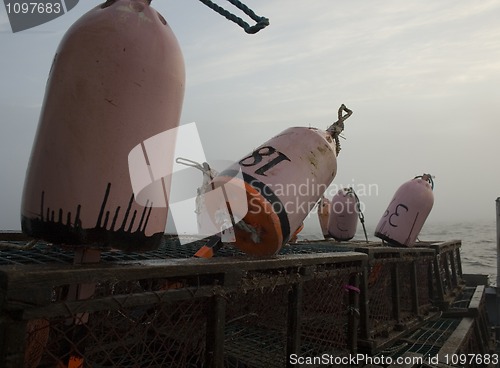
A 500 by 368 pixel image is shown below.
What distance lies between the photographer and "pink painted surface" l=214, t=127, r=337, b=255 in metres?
2.62

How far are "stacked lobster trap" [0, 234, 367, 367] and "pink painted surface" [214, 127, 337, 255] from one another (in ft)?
0.59

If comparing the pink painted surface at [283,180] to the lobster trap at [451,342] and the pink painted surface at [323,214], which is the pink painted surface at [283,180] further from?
the pink painted surface at [323,214]

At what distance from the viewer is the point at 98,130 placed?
1714 mm

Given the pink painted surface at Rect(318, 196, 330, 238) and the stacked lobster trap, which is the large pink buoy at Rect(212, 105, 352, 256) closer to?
the stacked lobster trap

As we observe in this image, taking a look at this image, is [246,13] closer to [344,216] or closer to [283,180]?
[283,180]

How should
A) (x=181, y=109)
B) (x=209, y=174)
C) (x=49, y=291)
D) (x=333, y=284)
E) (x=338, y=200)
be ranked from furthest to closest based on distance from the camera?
(x=338, y=200), (x=333, y=284), (x=209, y=174), (x=181, y=109), (x=49, y=291)

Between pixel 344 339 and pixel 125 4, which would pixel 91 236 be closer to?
pixel 125 4

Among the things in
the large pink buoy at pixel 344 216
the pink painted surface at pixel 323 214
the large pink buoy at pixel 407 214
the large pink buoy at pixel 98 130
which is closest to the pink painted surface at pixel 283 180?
the large pink buoy at pixel 98 130

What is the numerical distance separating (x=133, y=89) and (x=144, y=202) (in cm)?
53

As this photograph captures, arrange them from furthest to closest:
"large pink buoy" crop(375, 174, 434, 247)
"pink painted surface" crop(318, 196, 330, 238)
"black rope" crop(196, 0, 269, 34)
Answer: "pink painted surface" crop(318, 196, 330, 238) < "large pink buoy" crop(375, 174, 434, 247) < "black rope" crop(196, 0, 269, 34)

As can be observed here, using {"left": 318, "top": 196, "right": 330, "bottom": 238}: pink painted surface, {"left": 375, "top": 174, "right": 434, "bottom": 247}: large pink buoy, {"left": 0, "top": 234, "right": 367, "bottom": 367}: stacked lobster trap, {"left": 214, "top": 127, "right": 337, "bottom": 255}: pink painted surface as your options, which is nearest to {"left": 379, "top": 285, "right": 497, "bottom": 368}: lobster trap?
{"left": 0, "top": 234, "right": 367, "bottom": 367}: stacked lobster trap

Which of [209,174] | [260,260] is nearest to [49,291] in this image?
[260,260]

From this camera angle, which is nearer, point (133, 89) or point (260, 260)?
point (133, 89)

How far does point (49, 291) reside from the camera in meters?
1.41
